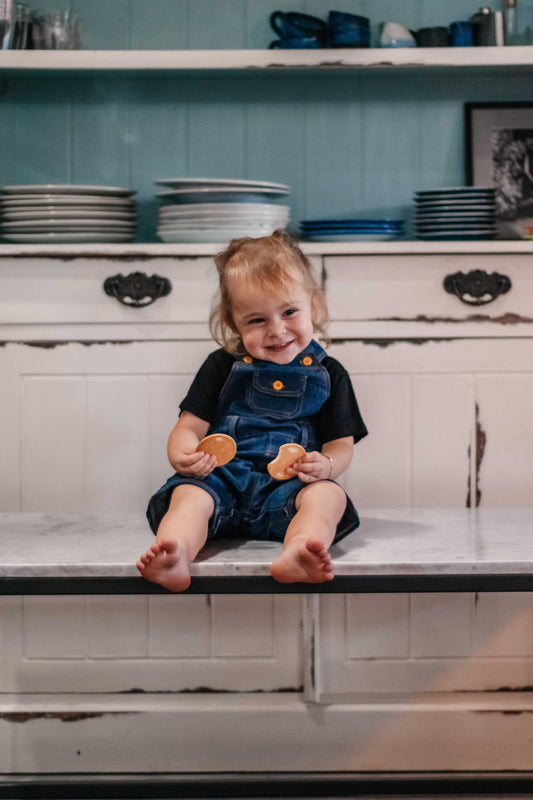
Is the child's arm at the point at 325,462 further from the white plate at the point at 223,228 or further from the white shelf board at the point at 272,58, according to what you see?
the white shelf board at the point at 272,58

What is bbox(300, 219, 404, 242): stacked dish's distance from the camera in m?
2.20

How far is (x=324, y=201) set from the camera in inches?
100

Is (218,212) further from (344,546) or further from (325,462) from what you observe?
(344,546)

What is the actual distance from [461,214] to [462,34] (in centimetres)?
49

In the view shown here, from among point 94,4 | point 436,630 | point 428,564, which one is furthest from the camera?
point 94,4

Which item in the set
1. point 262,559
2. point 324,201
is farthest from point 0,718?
point 324,201

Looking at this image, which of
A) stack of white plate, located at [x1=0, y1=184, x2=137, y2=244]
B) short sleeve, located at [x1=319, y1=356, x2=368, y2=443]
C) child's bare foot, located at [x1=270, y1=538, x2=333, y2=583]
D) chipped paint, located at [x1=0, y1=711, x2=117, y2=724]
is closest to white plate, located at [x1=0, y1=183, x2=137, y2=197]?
stack of white plate, located at [x1=0, y1=184, x2=137, y2=244]

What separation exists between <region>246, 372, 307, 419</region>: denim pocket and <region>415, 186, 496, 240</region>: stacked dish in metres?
0.56

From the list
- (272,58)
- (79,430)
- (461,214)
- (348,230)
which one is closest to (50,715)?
(79,430)

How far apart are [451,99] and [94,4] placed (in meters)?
0.95

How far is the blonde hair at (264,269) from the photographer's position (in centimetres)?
177

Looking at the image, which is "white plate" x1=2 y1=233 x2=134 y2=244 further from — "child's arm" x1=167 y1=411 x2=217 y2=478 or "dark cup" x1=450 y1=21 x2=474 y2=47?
"dark cup" x1=450 y1=21 x2=474 y2=47

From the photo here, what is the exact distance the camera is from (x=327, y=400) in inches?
75.0

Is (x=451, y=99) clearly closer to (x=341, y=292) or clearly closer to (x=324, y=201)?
(x=324, y=201)
